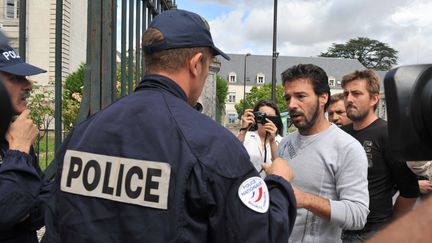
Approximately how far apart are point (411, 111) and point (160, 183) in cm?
103

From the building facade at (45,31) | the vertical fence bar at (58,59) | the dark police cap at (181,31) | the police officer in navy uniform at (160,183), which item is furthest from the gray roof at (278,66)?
the police officer in navy uniform at (160,183)

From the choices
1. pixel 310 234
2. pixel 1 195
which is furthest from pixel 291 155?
pixel 1 195

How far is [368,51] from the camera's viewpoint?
306ft

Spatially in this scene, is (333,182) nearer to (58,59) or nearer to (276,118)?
(58,59)

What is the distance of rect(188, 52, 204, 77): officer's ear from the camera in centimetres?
203

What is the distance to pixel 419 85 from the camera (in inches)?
35.7

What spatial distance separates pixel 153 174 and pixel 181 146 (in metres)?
0.14

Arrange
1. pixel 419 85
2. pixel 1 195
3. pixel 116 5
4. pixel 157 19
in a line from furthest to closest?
pixel 116 5
pixel 1 195
pixel 157 19
pixel 419 85

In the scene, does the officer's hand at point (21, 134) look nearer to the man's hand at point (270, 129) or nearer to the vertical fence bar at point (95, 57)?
the vertical fence bar at point (95, 57)

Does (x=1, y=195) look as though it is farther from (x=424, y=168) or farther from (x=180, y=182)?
(x=424, y=168)

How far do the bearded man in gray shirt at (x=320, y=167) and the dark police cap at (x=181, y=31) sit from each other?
1.02 metres

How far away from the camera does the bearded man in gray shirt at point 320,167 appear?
269cm

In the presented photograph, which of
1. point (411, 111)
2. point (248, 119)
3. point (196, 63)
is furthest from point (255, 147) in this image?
point (411, 111)

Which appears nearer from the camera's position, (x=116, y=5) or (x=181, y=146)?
(x=181, y=146)
